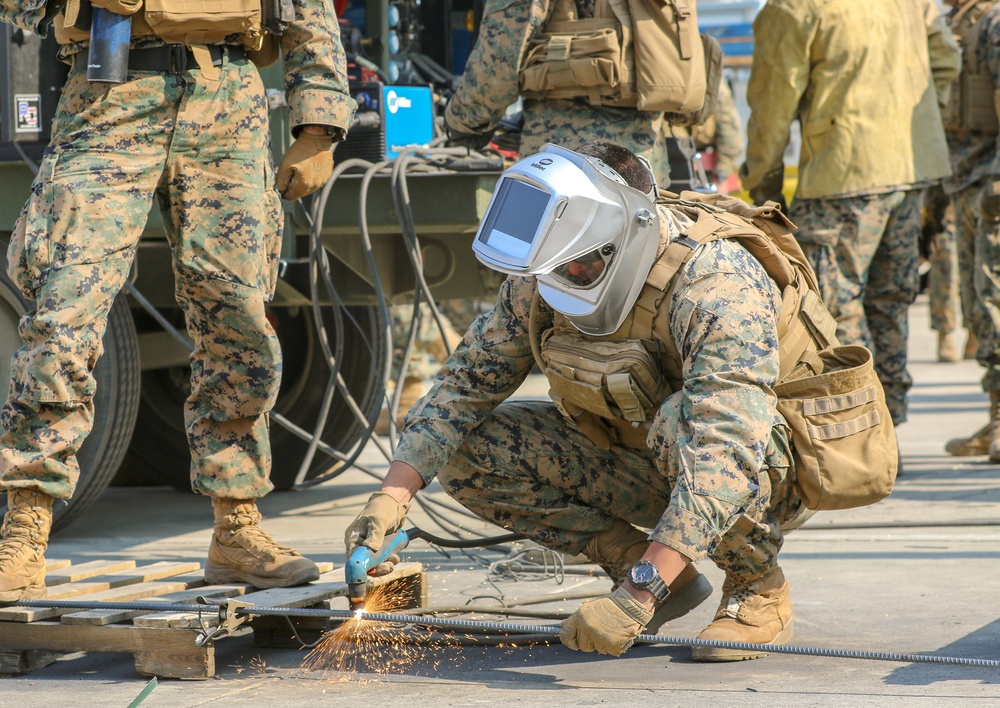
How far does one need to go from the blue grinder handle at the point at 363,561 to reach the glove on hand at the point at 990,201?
3760 mm

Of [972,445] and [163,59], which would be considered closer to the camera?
[163,59]

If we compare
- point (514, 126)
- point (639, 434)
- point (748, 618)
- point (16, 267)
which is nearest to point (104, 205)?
point (16, 267)

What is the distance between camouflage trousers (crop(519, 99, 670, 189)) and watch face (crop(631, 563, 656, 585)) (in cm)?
190

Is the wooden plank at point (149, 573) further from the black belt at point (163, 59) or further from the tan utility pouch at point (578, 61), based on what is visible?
the tan utility pouch at point (578, 61)

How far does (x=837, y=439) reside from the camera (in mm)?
2996

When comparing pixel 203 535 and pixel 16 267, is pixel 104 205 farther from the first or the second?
pixel 203 535

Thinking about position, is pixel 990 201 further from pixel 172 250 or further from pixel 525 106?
pixel 172 250

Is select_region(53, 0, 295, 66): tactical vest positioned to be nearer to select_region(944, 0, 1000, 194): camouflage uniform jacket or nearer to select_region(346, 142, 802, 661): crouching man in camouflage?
select_region(346, 142, 802, 661): crouching man in camouflage

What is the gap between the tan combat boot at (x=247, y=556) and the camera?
11.0 feet

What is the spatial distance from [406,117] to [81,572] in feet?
6.49

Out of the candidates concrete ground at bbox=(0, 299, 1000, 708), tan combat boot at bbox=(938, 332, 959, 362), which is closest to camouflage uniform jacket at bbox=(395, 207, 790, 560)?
concrete ground at bbox=(0, 299, 1000, 708)

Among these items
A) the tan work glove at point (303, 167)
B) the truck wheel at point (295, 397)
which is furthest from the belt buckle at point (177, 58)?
the truck wheel at point (295, 397)

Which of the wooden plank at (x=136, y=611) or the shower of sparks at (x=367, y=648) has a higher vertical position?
the wooden plank at (x=136, y=611)

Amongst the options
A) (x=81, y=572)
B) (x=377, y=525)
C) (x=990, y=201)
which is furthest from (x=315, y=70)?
(x=990, y=201)
